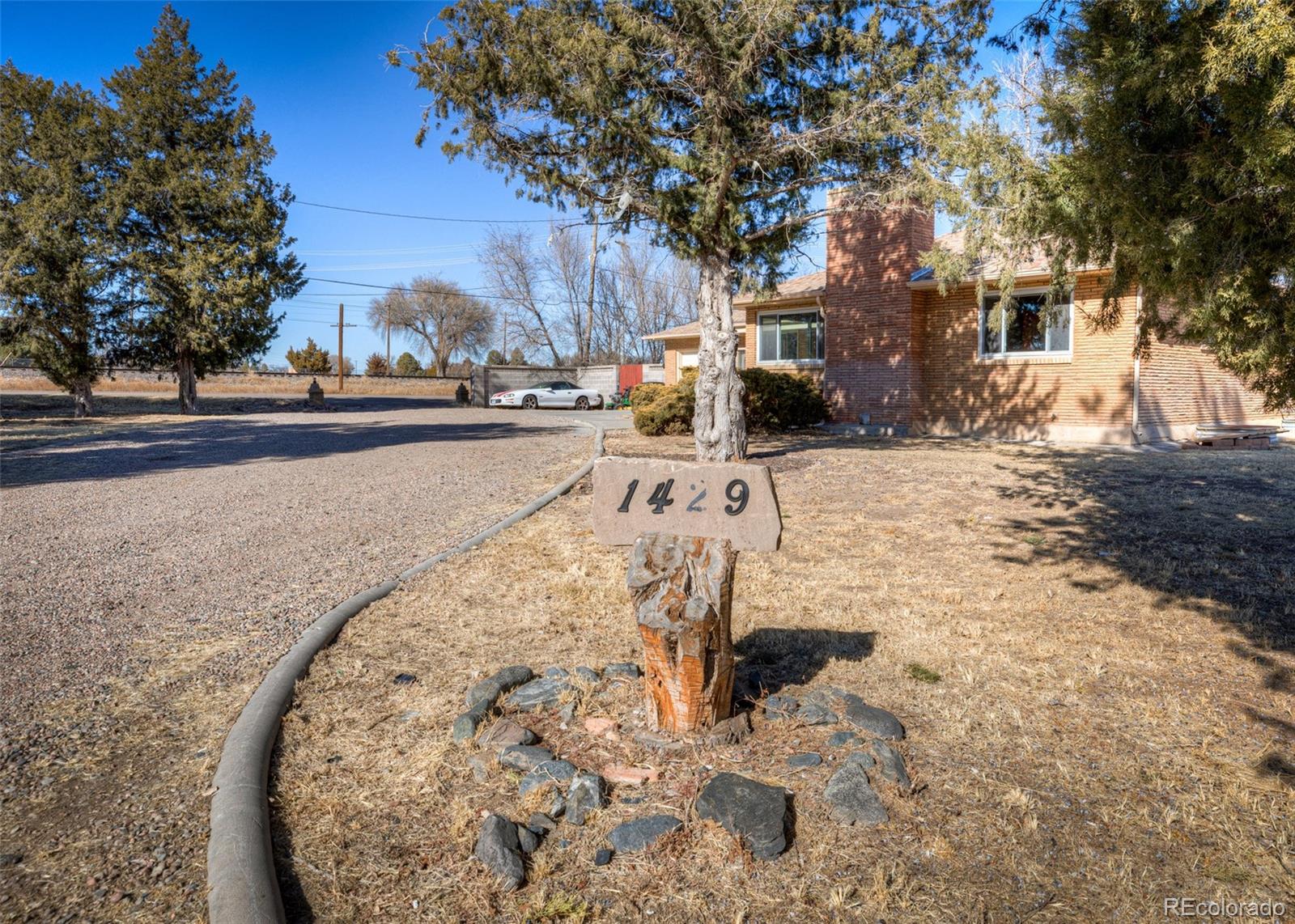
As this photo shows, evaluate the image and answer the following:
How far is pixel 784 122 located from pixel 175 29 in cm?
2322

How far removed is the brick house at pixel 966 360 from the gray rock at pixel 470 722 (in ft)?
42.4

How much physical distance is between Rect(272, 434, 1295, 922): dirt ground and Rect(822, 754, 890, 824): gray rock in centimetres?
3

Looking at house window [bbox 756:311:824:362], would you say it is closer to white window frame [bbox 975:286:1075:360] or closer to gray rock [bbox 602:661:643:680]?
white window frame [bbox 975:286:1075:360]

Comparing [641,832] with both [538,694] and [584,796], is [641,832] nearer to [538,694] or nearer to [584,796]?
[584,796]

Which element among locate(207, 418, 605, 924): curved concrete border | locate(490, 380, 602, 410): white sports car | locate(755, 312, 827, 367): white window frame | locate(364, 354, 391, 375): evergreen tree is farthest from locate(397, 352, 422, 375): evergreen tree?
locate(207, 418, 605, 924): curved concrete border

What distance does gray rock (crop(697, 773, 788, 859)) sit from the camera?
7.73ft

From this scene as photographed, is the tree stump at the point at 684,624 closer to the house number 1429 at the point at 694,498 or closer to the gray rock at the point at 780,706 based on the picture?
the house number 1429 at the point at 694,498

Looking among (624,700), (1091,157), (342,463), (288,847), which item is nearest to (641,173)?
(342,463)

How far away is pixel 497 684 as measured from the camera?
11.2 feet

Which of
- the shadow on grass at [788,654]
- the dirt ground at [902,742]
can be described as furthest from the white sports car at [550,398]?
the shadow on grass at [788,654]

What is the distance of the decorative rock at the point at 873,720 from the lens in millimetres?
3023

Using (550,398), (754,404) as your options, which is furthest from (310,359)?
(754,404)

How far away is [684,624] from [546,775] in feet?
2.34

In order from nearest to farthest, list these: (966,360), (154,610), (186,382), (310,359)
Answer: (154,610), (966,360), (186,382), (310,359)
